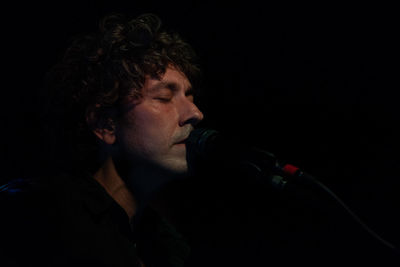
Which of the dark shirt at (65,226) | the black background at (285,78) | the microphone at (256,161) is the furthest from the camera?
the black background at (285,78)

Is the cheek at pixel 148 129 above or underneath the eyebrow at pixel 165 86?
underneath

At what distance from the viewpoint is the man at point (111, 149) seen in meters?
1.43

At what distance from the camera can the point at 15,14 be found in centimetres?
194

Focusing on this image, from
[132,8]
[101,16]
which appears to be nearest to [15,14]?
[101,16]

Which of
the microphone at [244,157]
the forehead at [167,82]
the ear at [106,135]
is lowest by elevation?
the ear at [106,135]

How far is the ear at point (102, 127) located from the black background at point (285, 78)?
473 mm

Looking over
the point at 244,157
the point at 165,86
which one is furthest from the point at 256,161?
the point at 165,86

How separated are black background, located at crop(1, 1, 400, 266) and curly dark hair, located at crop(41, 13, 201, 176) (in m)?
0.15

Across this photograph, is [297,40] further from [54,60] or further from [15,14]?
[15,14]

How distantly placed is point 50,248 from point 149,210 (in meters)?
0.81

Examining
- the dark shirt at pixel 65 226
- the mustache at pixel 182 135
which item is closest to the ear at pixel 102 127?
the dark shirt at pixel 65 226

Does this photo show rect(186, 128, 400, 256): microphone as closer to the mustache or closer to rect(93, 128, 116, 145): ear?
the mustache

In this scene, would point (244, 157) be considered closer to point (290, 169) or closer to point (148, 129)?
point (290, 169)

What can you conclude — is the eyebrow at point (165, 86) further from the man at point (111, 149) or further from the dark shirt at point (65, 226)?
the dark shirt at point (65, 226)
